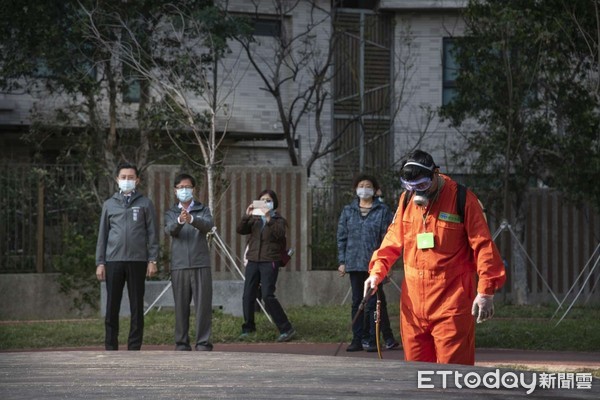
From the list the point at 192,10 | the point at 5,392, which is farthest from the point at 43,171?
the point at 5,392

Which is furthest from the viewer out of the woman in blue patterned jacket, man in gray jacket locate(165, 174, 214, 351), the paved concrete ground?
the woman in blue patterned jacket

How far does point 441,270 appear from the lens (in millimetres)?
7340

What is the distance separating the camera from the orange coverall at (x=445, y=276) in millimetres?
7301

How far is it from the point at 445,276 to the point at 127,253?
5.70 meters

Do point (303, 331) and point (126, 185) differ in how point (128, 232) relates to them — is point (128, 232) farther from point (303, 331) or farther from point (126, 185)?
point (303, 331)

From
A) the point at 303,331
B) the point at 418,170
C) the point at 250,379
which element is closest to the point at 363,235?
the point at 303,331

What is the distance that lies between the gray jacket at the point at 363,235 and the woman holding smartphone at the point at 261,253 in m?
1.23

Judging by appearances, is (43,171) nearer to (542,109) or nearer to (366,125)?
(542,109)

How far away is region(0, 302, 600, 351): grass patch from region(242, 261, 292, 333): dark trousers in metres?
0.25

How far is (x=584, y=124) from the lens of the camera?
1827 centimetres

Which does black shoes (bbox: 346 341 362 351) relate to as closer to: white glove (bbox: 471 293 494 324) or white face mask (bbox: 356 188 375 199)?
white face mask (bbox: 356 188 375 199)

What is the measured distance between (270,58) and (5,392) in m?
22.5

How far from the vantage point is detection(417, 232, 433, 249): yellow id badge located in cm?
735

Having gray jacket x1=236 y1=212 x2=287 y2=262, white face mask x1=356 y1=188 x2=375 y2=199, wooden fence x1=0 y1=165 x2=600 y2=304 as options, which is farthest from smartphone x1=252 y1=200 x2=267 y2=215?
wooden fence x1=0 y1=165 x2=600 y2=304
